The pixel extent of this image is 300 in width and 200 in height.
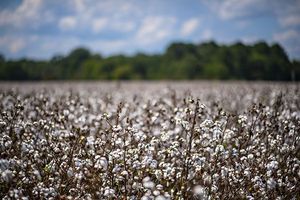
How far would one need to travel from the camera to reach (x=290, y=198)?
19.0 feet

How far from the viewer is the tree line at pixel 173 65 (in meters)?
62.9

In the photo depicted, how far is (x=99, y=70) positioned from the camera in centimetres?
8300

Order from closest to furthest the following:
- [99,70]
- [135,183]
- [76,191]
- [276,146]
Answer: [135,183] → [76,191] → [276,146] → [99,70]

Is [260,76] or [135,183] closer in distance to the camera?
[135,183]

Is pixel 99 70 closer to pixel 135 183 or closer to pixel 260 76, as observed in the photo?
pixel 260 76

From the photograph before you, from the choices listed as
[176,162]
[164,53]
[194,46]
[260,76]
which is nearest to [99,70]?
[164,53]

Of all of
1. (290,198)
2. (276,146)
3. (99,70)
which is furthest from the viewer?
(99,70)

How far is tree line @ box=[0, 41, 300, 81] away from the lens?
62941mm

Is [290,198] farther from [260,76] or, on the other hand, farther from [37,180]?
[260,76]

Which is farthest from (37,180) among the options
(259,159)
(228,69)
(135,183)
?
(228,69)

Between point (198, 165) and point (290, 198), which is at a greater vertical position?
point (198, 165)

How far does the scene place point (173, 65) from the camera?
75.6 m

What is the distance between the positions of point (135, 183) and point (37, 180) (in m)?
1.74

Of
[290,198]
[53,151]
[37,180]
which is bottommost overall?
[290,198]
